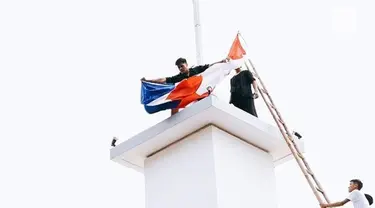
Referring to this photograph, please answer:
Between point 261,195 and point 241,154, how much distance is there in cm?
62

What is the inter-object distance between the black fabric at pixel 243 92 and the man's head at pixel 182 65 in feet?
2.43

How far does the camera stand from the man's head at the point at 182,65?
40.1 ft

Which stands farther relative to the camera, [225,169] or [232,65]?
[232,65]

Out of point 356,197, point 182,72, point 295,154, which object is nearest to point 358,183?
point 356,197

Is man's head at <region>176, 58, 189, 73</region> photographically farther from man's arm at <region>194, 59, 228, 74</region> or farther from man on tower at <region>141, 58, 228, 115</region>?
man's arm at <region>194, 59, 228, 74</region>

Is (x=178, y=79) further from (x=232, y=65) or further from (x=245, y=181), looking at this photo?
(x=245, y=181)

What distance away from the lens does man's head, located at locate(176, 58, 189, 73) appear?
481 inches

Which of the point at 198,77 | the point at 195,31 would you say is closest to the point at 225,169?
the point at 198,77

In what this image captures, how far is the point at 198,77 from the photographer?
12.0 m

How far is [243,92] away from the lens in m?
12.3

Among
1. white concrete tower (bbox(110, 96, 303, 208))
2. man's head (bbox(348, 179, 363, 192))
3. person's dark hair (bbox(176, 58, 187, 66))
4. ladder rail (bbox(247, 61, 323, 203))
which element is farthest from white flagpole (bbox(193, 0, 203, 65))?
man's head (bbox(348, 179, 363, 192))

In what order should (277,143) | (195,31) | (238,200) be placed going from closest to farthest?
1. (238,200)
2. (277,143)
3. (195,31)

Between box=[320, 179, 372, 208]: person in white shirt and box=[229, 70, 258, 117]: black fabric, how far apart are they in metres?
2.13

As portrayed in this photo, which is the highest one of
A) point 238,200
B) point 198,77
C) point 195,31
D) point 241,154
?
point 195,31
